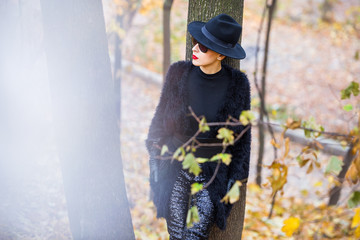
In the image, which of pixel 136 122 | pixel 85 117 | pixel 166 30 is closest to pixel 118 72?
pixel 166 30

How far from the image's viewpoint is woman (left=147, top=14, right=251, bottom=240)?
8.77 ft

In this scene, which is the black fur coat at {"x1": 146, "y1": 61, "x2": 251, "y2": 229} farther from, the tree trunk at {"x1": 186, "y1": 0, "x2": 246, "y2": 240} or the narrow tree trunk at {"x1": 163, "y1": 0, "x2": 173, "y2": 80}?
the narrow tree trunk at {"x1": 163, "y1": 0, "x2": 173, "y2": 80}

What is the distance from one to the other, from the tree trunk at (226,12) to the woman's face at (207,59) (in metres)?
0.25

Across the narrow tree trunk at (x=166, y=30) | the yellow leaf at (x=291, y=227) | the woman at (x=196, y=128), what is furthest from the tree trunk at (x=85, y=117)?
the narrow tree trunk at (x=166, y=30)

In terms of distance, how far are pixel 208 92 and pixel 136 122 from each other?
6.09 m

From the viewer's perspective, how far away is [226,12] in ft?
9.23

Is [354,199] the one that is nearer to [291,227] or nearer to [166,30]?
[291,227]

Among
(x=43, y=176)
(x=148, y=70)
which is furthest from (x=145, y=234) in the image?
(x=148, y=70)

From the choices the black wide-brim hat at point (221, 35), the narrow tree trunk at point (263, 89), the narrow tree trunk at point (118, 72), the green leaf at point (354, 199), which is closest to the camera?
the green leaf at point (354, 199)

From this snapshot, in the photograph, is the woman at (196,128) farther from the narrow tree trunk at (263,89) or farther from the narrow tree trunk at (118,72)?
the narrow tree trunk at (118,72)

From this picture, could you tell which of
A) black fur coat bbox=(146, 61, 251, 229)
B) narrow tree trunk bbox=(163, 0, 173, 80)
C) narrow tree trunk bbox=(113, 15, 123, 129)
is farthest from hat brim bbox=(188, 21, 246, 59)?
narrow tree trunk bbox=(113, 15, 123, 129)

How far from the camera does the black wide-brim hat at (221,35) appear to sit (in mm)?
2475

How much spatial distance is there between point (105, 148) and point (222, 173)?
0.99 meters

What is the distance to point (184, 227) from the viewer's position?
9.27 feet
